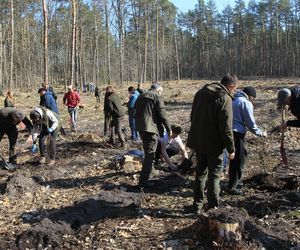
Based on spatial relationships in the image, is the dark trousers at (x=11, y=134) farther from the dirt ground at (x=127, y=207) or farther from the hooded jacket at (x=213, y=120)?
the hooded jacket at (x=213, y=120)

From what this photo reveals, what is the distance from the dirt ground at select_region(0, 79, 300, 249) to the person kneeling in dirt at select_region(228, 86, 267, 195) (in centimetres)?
33

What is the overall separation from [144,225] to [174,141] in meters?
3.20

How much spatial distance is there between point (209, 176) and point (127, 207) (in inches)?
59.2

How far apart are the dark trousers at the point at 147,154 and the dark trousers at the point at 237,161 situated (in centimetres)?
147

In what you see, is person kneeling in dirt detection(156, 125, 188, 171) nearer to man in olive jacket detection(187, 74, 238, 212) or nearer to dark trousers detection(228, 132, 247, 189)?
dark trousers detection(228, 132, 247, 189)

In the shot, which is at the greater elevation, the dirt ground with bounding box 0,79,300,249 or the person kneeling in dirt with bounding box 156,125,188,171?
the person kneeling in dirt with bounding box 156,125,188,171

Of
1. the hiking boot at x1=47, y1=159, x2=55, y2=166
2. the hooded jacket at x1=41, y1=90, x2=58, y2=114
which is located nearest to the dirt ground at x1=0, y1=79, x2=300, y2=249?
the hiking boot at x1=47, y1=159, x2=55, y2=166

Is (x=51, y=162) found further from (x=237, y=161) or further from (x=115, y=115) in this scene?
(x=237, y=161)

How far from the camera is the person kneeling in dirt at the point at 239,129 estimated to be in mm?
7004

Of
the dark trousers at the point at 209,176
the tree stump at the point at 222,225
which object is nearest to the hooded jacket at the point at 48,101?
the dark trousers at the point at 209,176

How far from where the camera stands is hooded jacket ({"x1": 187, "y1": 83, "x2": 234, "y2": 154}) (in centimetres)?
575

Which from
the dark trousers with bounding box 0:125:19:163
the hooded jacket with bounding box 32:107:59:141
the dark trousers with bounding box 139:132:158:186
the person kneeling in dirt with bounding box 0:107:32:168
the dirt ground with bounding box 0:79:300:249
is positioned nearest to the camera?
the dirt ground with bounding box 0:79:300:249

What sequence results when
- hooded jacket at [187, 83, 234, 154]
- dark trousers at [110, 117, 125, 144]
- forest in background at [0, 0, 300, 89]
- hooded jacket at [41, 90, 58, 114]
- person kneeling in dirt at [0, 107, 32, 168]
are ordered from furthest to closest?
forest in background at [0, 0, 300, 89] < hooded jacket at [41, 90, 58, 114] < dark trousers at [110, 117, 125, 144] < person kneeling in dirt at [0, 107, 32, 168] < hooded jacket at [187, 83, 234, 154]

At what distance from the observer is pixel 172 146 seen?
9133mm
